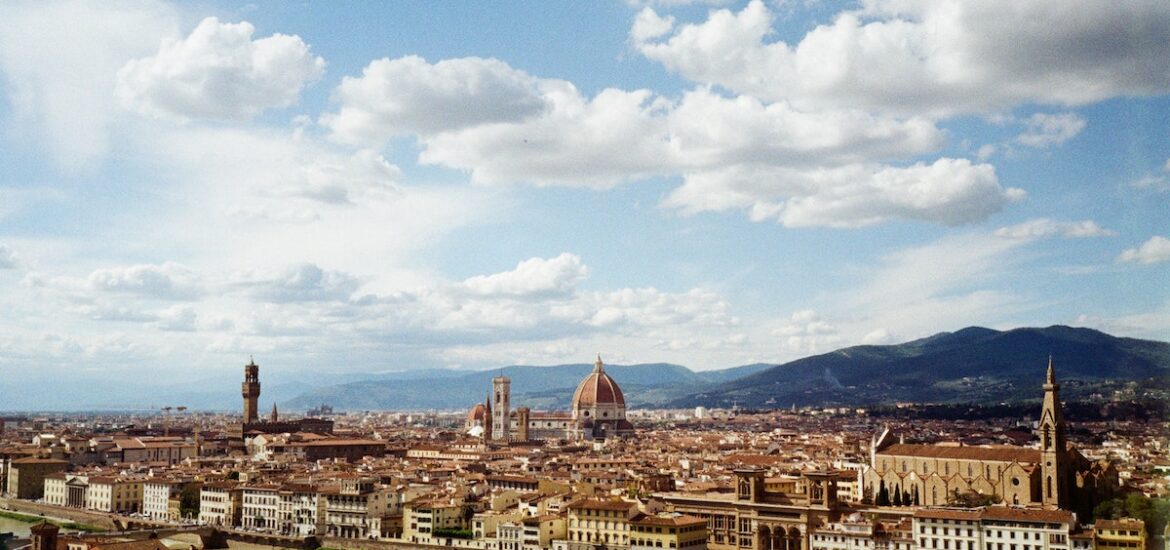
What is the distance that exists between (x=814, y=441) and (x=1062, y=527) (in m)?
62.4

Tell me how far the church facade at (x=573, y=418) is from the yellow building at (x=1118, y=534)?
243 feet

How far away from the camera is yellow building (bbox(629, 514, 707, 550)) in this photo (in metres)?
42.6

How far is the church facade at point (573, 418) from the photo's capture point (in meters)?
112

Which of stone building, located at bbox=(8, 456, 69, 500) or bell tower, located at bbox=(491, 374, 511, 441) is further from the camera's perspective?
bell tower, located at bbox=(491, 374, 511, 441)

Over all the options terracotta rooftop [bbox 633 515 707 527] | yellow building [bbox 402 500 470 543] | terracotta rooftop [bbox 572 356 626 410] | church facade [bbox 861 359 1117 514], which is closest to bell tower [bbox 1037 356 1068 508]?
church facade [bbox 861 359 1117 514]

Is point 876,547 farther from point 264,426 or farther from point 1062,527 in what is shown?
point 264,426

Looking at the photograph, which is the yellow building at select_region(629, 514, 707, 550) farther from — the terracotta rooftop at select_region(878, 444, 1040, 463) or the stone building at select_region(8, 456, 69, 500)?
the stone building at select_region(8, 456, 69, 500)

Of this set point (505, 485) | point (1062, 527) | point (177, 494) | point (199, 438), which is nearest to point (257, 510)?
point (177, 494)

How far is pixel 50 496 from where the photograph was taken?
67438 millimetres

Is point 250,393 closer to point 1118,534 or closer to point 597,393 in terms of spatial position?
point 597,393

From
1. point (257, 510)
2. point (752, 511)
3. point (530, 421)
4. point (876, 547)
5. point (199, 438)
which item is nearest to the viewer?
point (876, 547)

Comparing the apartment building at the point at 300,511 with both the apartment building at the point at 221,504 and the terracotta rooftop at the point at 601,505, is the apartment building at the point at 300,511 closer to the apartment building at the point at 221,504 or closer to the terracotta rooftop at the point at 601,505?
the apartment building at the point at 221,504

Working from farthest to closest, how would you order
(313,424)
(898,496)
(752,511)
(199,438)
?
1. (313,424)
2. (199,438)
3. (898,496)
4. (752,511)

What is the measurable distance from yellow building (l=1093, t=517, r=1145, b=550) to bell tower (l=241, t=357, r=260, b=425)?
77.1 m
